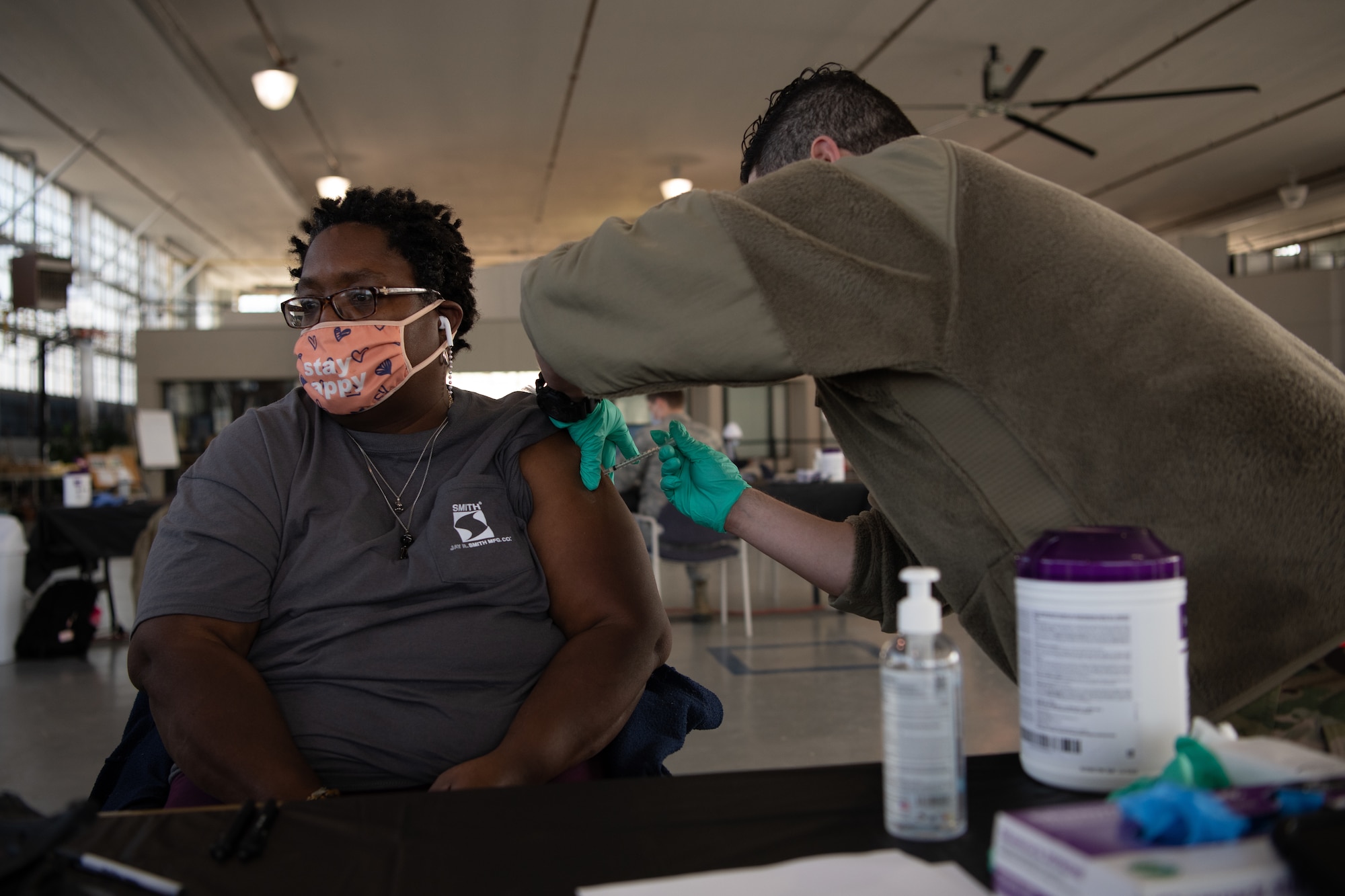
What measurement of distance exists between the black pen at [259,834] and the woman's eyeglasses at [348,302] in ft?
2.98

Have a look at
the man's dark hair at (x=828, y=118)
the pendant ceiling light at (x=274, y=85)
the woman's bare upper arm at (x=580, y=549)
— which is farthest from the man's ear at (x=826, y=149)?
the pendant ceiling light at (x=274, y=85)

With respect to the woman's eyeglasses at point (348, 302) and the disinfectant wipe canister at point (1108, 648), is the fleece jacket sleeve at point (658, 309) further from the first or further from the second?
the woman's eyeglasses at point (348, 302)

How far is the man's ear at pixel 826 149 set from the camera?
1.13 m

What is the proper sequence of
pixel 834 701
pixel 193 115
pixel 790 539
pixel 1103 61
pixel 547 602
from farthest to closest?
pixel 193 115
pixel 1103 61
pixel 834 701
pixel 547 602
pixel 790 539

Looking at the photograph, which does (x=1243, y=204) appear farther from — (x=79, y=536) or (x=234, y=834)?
(x=234, y=834)

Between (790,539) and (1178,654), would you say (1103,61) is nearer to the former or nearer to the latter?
(790,539)

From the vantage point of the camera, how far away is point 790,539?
3.77 feet

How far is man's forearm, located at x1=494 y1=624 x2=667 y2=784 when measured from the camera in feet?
3.69

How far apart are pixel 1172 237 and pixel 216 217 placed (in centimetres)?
1161

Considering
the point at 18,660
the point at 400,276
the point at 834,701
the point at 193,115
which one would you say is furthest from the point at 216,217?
the point at 400,276

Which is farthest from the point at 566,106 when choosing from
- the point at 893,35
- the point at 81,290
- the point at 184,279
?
the point at 184,279

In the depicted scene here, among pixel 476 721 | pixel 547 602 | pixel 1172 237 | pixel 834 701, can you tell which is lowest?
pixel 834 701

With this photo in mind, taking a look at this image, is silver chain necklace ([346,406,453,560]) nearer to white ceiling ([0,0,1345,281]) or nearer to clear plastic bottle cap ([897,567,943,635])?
clear plastic bottle cap ([897,567,943,635])

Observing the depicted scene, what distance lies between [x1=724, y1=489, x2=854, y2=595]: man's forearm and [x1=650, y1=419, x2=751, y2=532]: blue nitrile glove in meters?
0.02
